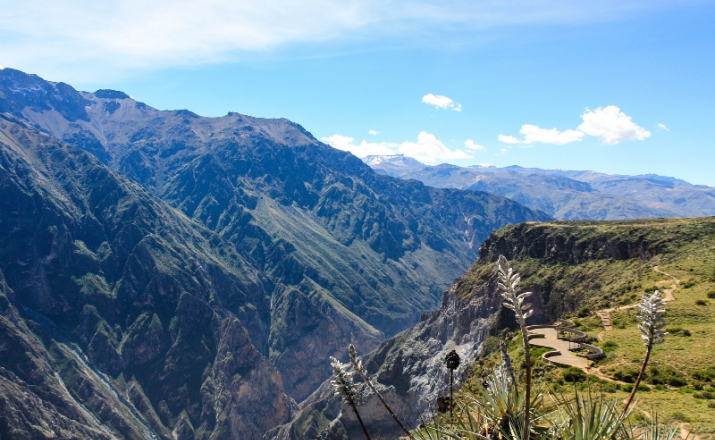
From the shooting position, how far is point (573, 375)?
40344mm

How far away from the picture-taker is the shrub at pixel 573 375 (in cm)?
4016

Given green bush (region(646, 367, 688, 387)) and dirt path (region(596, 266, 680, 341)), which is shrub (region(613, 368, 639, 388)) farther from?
dirt path (region(596, 266, 680, 341))

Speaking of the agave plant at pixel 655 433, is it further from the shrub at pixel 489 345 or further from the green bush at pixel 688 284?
the shrub at pixel 489 345

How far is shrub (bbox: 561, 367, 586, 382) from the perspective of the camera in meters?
40.2

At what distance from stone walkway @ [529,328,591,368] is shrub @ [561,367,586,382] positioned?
341cm

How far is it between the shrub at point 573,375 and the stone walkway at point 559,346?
3411 mm

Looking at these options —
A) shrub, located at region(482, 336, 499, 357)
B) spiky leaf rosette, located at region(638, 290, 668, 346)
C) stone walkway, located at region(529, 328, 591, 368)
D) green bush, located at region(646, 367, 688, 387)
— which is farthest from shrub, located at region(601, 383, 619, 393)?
shrub, located at region(482, 336, 499, 357)

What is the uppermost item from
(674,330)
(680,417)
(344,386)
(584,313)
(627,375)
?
(344,386)

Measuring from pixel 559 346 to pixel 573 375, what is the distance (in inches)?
552

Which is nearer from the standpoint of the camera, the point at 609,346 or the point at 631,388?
the point at 631,388

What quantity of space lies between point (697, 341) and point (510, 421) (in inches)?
1727

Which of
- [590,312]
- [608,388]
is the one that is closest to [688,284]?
[590,312]

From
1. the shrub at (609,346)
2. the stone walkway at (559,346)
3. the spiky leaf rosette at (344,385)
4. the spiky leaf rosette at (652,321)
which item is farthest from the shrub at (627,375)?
the spiky leaf rosette at (344,385)

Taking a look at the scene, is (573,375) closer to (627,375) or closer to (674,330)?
(627,375)
